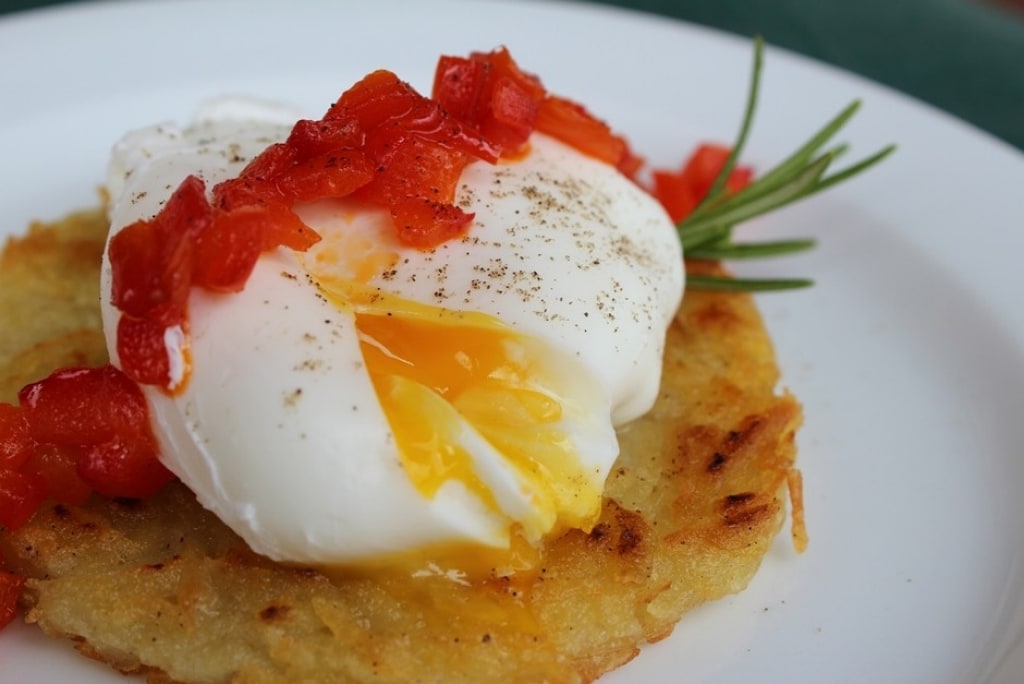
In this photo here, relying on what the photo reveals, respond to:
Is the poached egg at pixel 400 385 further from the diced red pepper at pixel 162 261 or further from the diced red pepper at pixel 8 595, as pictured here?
the diced red pepper at pixel 8 595

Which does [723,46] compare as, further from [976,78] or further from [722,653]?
[722,653]

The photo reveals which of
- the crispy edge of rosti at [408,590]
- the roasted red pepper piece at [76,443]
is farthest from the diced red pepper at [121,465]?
the crispy edge of rosti at [408,590]

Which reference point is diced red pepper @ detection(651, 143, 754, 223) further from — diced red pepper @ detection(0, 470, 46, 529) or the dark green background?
diced red pepper @ detection(0, 470, 46, 529)

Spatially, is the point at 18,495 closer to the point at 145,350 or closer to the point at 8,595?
the point at 8,595

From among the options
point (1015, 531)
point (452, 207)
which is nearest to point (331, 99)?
point (452, 207)

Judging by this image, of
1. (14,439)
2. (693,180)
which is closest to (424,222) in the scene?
(14,439)
